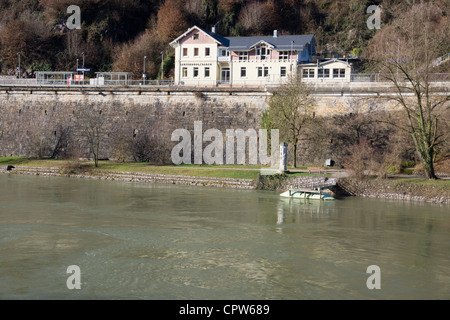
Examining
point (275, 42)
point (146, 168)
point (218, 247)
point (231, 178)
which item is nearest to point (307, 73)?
point (275, 42)

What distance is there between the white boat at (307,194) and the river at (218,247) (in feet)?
2.93

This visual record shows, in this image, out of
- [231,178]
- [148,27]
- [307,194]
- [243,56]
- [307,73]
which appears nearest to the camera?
[307,194]

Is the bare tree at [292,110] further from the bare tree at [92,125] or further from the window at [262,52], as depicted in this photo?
the bare tree at [92,125]

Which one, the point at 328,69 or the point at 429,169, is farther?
the point at 328,69

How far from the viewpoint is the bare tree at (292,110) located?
35.6 m

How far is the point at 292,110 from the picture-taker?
117 ft

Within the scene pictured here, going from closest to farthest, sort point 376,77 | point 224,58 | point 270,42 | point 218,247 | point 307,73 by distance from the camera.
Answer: point 218,247 < point 376,77 < point 307,73 < point 270,42 < point 224,58

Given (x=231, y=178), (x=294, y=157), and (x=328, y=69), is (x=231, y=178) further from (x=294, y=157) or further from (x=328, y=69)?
(x=328, y=69)

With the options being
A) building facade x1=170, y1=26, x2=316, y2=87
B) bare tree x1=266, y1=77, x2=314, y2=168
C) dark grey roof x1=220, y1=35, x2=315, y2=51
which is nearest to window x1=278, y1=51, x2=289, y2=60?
building facade x1=170, y1=26, x2=316, y2=87

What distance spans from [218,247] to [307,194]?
12.0m

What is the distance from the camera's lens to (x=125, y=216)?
923 inches
